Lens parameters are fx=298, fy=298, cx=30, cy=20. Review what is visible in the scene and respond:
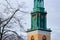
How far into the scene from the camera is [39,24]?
200 feet

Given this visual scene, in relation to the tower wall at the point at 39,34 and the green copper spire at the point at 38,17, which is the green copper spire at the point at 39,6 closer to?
the green copper spire at the point at 38,17

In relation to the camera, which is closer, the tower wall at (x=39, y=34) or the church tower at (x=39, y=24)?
the church tower at (x=39, y=24)

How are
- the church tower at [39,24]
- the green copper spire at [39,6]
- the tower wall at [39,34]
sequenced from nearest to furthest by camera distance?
1. the church tower at [39,24]
2. the tower wall at [39,34]
3. the green copper spire at [39,6]

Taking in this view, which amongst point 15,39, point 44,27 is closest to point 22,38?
point 15,39

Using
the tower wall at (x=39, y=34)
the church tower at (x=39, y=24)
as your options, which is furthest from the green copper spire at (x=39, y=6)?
the tower wall at (x=39, y=34)

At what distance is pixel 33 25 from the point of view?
202 ft

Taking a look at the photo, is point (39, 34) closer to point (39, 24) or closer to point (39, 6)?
point (39, 24)

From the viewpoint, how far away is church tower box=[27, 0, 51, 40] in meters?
61.0

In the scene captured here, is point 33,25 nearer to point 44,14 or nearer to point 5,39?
point 44,14

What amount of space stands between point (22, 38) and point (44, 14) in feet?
163

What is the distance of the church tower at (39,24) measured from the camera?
200ft

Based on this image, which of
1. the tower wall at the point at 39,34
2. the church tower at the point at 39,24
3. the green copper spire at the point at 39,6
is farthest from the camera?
the green copper spire at the point at 39,6

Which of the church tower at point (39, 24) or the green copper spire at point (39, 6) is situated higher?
the green copper spire at point (39, 6)

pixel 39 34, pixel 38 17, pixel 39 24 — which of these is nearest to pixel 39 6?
pixel 38 17
